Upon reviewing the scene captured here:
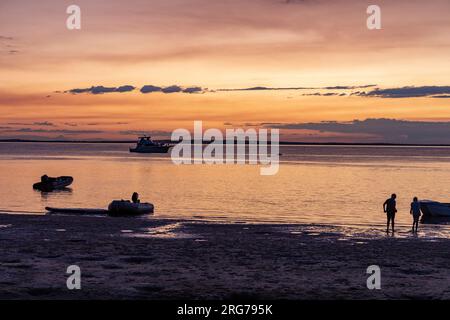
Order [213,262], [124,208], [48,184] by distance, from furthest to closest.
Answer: [48,184], [124,208], [213,262]

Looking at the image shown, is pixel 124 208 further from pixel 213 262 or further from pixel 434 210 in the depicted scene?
pixel 434 210

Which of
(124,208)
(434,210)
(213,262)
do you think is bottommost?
(434,210)

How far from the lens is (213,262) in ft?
70.6

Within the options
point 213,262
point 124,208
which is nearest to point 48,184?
point 124,208

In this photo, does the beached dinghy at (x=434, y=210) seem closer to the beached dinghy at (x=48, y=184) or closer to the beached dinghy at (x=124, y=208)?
the beached dinghy at (x=124, y=208)

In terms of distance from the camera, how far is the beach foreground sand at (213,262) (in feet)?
55.5

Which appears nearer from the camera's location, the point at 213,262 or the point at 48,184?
the point at 213,262

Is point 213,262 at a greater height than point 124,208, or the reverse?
point 124,208

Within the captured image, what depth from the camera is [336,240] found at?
28.8 meters

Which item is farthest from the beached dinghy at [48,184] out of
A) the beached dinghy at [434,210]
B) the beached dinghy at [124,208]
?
the beached dinghy at [434,210]
